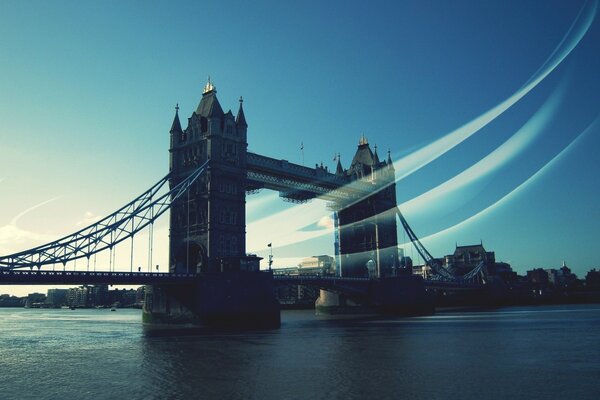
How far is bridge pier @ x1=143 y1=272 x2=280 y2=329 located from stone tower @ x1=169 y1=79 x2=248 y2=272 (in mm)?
5304

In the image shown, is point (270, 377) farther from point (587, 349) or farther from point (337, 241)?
point (337, 241)

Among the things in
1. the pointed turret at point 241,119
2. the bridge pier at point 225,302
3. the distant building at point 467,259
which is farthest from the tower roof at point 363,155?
the distant building at point 467,259

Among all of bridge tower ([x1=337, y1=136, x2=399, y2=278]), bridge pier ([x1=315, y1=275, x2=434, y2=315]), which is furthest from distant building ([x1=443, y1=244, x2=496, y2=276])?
bridge pier ([x1=315, y1=275, x2=434, y2=315])

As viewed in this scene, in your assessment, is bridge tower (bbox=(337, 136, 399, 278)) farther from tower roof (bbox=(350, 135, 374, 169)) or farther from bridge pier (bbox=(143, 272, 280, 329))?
bridge pier (bbox=(143, 272, 280, 329))

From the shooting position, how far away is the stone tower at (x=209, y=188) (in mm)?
68250

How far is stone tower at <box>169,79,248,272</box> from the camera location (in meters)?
68.2

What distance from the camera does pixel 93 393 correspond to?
2414cm

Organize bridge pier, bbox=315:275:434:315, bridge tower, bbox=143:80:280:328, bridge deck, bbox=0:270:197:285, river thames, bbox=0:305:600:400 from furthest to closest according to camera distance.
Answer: bridge pier, bbox=315:275:434:315 < bridge tower, bbox=143:80:280:328 < bridge deck, bbox=0:270:197:285 < river thames, bbox=0:305:600:400

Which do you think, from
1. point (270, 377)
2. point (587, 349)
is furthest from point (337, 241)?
point (270, 377)

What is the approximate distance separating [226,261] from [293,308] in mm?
83641

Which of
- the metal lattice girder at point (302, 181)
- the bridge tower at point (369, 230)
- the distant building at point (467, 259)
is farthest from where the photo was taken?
the distant building at point (467, 259)

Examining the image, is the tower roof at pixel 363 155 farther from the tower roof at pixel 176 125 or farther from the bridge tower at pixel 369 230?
the tower roof at pixel 176 125

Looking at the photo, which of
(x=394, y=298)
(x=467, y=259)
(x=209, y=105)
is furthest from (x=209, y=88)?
(x=467, y=259)

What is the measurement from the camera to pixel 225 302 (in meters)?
59.7
